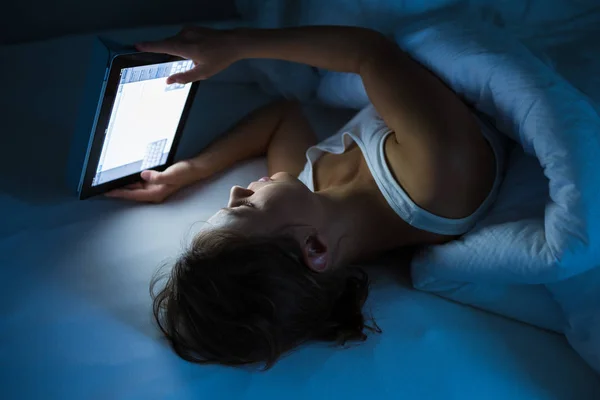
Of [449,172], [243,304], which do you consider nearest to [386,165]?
[449,172]

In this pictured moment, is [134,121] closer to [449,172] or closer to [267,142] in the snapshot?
[267,142]

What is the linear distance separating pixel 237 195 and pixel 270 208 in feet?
0.18

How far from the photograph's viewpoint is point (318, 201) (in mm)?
815

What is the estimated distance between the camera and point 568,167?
712 millimetres

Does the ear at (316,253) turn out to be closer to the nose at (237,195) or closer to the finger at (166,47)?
the nose at (237,195)

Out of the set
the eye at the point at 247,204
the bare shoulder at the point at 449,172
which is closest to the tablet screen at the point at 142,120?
the eye at the point at 247,204

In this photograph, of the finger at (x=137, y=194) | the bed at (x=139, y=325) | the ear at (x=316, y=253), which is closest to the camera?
the bed at (x=139, y=325)

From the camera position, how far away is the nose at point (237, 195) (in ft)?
2.49

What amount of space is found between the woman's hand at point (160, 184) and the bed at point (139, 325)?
0.02m

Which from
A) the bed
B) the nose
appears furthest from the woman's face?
the bed

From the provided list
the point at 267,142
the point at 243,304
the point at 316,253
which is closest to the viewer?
the point at 243,304

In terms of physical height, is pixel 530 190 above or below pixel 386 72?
below

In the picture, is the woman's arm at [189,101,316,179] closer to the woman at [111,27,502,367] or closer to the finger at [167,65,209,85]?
the woman at [111,27,502,367]

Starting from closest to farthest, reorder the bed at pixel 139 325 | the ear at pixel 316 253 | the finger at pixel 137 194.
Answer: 1. the bed at pixel 139 325
2. the ear at pixel 316 253
3. the finger at pixel 137 194
